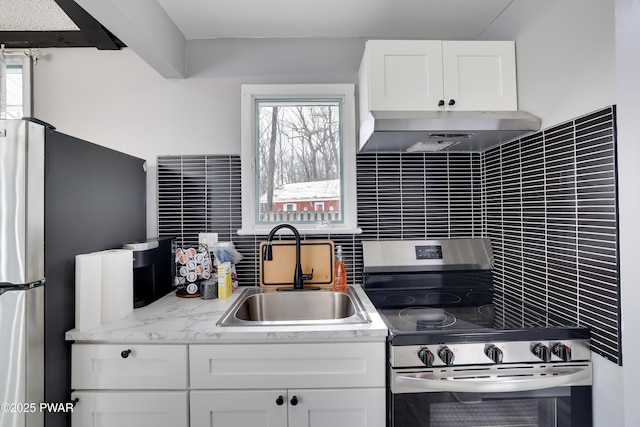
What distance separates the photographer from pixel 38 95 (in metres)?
1.85

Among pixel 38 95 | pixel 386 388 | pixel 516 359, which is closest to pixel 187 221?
pixel 38 95

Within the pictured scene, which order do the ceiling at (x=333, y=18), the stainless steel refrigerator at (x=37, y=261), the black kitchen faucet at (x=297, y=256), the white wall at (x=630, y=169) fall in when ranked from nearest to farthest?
1. the white wall at (x=630, y=169)
2. the stainless steel refrigerator at (x=37, y=261)
3. the ceiling at (x=333, y=18)
4. the black kitchen faucet at (x=297, y=256)

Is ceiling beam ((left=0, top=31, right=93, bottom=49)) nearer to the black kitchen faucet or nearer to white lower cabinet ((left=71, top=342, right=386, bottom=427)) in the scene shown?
the black kitchen faucet

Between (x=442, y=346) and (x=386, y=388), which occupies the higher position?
(x=442, y=346)

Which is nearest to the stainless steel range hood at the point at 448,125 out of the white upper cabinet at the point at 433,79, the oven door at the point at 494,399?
the white upper cabinet at the point at 433,79

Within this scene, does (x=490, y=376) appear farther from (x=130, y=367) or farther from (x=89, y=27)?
(x=89, y=27)

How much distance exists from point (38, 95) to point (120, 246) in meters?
1.12

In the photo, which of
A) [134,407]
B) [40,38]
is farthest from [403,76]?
[40,38]

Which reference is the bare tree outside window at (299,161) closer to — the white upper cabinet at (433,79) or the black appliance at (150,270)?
the white upper cabinet at (433,79)

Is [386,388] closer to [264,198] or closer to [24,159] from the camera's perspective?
[264,198]

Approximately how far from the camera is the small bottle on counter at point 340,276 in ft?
5.74

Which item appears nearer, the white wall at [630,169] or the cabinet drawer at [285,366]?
the white wall at [630,169]

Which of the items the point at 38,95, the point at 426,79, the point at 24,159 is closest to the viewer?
the point at 24,159

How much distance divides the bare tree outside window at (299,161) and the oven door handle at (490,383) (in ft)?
3.23
